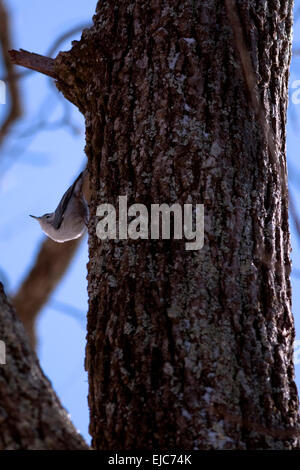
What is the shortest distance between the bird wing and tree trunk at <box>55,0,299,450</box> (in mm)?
704

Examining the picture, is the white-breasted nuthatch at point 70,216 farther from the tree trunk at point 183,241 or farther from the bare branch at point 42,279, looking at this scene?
the bare branch at point 42,279

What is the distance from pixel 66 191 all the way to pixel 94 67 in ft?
2.95

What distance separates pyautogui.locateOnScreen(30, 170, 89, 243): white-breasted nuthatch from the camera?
324cm

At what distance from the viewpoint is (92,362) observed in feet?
7.04

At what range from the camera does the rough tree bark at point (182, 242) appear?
76.8 inches

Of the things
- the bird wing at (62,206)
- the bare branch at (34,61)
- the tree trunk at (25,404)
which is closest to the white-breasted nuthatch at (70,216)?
the bird wing at (62,206)

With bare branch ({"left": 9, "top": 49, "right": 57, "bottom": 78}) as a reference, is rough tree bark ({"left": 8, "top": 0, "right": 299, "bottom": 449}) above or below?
below

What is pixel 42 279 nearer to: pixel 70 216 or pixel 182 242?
pixel 70 216

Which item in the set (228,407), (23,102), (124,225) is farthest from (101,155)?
(23,102)

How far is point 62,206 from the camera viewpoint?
3377 mm

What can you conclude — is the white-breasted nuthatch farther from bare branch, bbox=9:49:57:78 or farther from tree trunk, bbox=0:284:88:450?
tree trunk, bbox=0:284:88:450

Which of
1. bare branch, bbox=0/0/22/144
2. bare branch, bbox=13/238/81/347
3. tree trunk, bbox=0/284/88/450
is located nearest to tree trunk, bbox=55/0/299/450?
tree trunk, bbox=0/284/88/450

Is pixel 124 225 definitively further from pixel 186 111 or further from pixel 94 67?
pixel 94 67

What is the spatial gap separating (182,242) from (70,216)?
143cm
